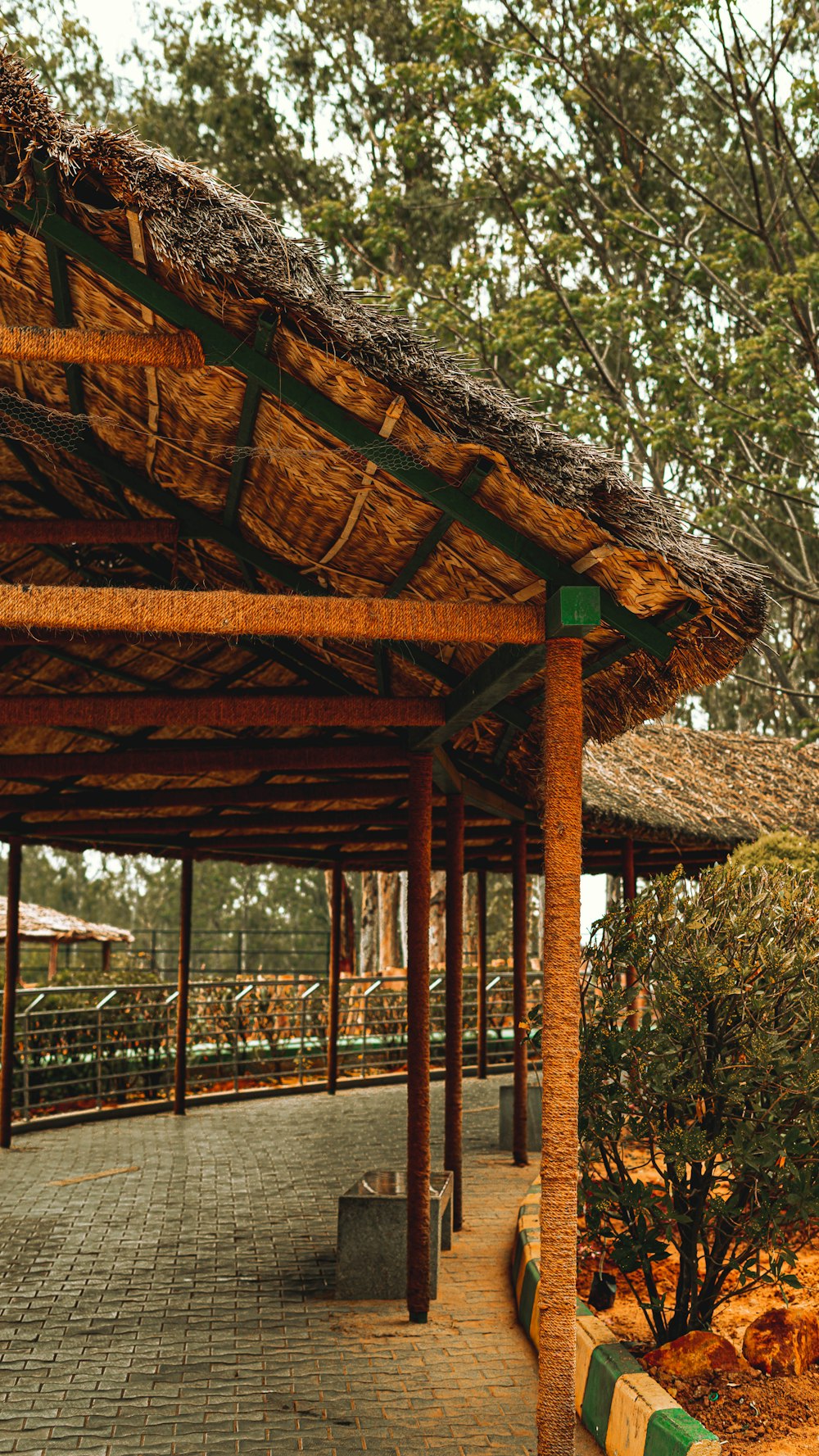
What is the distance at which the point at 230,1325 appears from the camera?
519 centimetres

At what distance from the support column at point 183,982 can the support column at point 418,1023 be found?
5.07 metres

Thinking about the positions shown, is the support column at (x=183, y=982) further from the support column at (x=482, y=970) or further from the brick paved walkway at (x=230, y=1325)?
the support column at (x=482, y=970)

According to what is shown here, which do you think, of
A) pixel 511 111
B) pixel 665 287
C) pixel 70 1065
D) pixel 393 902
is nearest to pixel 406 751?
pixel 70 1065

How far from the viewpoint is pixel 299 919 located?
37250 millimetres

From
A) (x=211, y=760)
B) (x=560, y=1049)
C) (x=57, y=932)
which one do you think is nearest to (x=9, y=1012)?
(x=211, y=760)

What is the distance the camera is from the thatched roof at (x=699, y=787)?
10.3 meters

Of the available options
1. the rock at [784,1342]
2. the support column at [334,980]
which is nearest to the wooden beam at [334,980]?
the support column at [334,980]

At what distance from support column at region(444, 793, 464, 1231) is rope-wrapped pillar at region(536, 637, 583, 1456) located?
3005 mm

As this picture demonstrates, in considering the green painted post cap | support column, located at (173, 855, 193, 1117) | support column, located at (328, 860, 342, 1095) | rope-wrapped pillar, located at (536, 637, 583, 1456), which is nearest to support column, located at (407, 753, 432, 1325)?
rope-wrapped pillar, located at (536, 637, 583, 1456)

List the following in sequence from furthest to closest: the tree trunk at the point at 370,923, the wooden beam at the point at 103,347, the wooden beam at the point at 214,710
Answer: the tree trunk at the point at 370,923 → the wooden beam at the point at 214,710 → the wooden beam at the point at 103,347

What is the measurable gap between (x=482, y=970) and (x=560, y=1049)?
9.04 metres

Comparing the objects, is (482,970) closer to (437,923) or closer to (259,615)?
(437,923)

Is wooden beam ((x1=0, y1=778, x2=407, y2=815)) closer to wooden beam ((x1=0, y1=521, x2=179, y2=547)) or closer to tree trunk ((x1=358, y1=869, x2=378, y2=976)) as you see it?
wooden beam ((x1=0, y1=521, x2=179, y2=547))

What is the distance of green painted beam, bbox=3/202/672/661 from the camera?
133 inches
